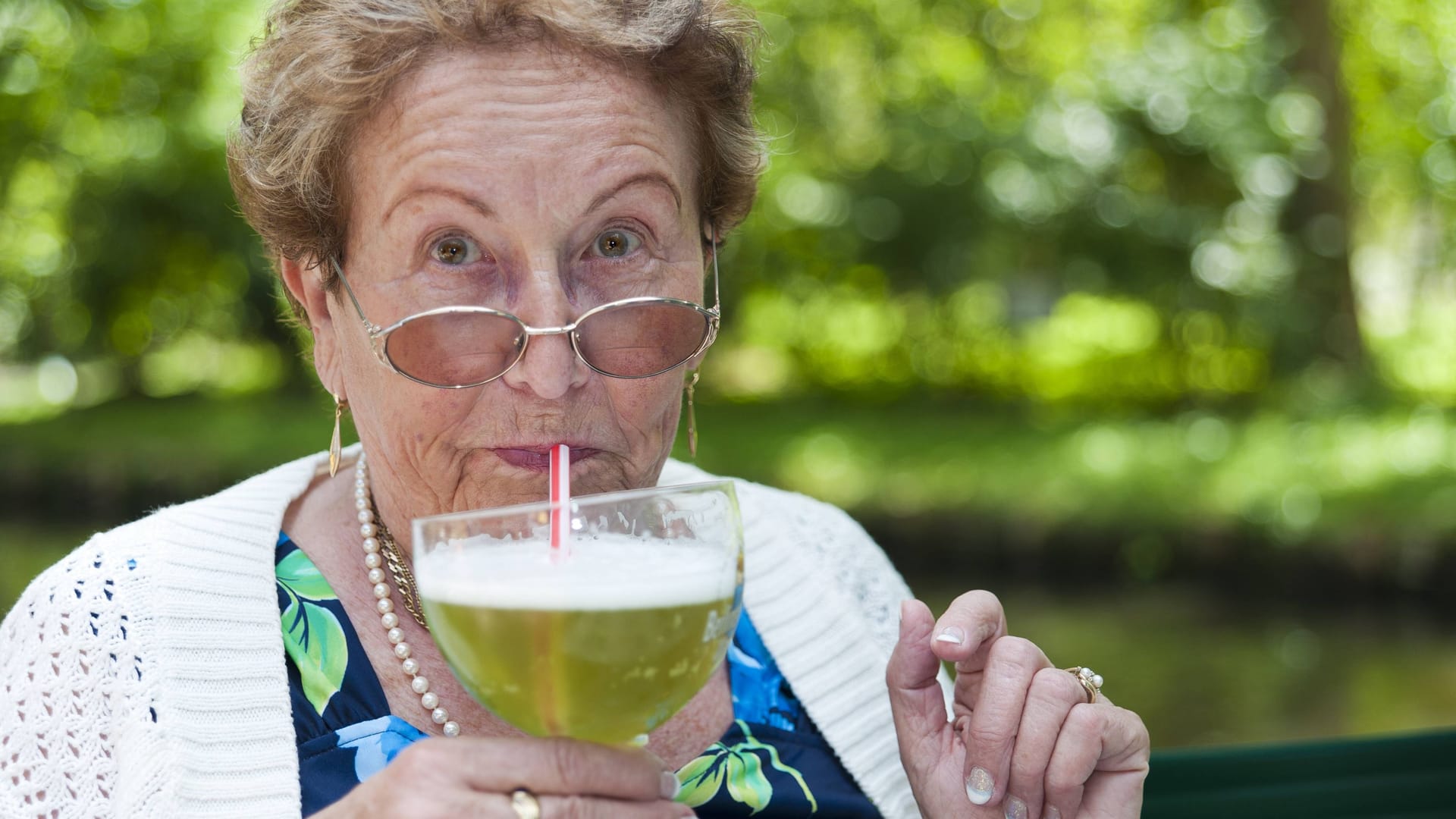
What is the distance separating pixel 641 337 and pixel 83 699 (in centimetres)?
82

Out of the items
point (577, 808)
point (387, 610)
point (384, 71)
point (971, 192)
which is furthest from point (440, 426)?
point (971, 192)

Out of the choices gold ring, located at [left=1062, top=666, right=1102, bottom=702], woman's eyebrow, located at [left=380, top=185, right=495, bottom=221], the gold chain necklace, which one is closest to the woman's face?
woman's eyebrow, located at [left=380, top=185, right=495, bottom=221]

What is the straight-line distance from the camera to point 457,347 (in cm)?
154

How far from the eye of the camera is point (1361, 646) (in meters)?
8.24

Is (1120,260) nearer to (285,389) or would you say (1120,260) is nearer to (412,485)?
(285,389)

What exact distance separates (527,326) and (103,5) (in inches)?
490

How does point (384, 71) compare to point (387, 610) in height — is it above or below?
above

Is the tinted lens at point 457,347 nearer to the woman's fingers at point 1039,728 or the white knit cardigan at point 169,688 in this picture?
the white knit cardigan at point 169,688

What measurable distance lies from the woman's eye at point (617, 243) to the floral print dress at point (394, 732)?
625 mm

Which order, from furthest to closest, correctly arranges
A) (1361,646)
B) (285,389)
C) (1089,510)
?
(285,389) → (1089,510) → (1361,646)

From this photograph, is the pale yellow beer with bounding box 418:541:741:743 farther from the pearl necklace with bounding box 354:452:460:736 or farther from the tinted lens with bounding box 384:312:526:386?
the pearl necklace with bounding box 354:452:460:736

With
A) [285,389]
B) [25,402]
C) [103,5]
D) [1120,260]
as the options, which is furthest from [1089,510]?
[25,402]

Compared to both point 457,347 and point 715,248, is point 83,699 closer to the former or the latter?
point 457,347

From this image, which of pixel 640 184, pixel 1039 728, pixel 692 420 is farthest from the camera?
pixel 692 420
